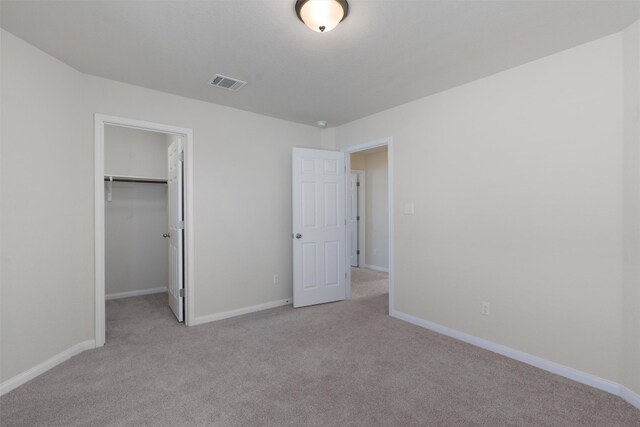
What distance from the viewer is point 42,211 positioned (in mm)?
2447

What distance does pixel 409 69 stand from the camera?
2715 millimetres

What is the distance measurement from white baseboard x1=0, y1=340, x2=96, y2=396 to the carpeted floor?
6cm

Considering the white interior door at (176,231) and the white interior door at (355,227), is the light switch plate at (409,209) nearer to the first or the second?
the white interior door at (176,231)

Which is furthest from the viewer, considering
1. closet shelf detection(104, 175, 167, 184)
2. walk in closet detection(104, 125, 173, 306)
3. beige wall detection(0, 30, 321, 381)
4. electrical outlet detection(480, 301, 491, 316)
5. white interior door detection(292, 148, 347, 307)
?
walk in closet detection(104, 125, 173, 306)

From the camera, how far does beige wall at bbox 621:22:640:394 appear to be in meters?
2.03

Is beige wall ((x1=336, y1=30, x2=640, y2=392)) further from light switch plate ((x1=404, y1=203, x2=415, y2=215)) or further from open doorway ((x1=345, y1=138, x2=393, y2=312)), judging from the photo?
open doorway ((x1=345, y1=138, x2=393, y2=312))

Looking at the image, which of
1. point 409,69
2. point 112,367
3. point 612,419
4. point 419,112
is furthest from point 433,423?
point 419,112

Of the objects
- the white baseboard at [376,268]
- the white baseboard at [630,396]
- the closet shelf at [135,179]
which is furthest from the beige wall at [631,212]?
the closet shelf at [135,179]

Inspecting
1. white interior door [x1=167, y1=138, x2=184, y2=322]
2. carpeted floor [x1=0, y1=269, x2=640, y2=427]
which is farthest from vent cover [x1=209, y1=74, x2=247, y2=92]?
carpeted floor [x1=0, y1=269, x2=640, y2=427]

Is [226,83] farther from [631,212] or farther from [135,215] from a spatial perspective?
[631,212]

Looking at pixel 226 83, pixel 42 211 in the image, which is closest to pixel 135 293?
pixel 42 211

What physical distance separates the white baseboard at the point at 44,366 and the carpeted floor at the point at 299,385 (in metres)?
0.06

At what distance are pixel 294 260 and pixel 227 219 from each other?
38.3 inches

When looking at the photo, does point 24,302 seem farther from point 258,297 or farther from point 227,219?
point 258,297
